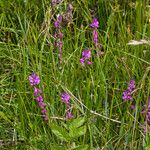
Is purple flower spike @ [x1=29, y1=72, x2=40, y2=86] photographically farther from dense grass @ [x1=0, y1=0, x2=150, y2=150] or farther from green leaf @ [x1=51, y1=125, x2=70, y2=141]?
green leaf @ [x1=51, y1=125, x2=70, y2=141]

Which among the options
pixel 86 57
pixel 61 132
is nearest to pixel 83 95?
pixel 86 57

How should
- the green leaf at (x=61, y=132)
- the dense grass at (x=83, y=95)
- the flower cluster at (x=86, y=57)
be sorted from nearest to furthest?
the green leaf at (x=61, y=132) < the dense grass at (x=83, y=95) < the flower cluster at (x=86, y=57)

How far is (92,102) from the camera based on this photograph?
6.26 ft

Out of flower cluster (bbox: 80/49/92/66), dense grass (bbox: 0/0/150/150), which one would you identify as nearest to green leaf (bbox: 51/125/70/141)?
dense grass (bbox: 0/0/150/150)

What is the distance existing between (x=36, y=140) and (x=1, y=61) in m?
0.82

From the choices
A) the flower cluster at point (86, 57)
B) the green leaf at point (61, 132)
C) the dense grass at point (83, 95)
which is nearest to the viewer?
the green leaf at point (61, 132)

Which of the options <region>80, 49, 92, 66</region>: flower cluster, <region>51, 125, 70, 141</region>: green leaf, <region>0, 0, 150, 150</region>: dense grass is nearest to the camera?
<region>51, 125, 70, 141</region>: green leaf

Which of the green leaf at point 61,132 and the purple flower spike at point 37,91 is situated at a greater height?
the green leaf at point 61,132

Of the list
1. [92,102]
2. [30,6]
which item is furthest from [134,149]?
[30,6]

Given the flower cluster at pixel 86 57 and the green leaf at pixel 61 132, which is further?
the flower cluster at pixel 86 57

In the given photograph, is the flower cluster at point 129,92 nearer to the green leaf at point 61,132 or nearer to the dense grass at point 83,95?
the dense grass at point 83,95

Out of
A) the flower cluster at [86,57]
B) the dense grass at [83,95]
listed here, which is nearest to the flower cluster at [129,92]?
the dense grass at [83,95]

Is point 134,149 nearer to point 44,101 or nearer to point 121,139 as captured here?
point 121,139

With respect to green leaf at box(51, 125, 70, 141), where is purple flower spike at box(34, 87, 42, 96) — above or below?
below
